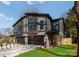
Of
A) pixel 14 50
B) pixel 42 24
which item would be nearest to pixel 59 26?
pixel 42 24

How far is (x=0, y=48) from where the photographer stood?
3008mm

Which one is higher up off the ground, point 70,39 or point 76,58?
point 70,39

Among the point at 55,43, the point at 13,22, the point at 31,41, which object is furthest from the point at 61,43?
the point at 13,22

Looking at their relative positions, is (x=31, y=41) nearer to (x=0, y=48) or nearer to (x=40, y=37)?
(x=40, y=37)

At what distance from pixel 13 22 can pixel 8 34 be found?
128mm

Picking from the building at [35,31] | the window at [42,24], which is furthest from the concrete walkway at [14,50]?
the window at [42,24]

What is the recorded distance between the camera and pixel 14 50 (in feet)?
9.93

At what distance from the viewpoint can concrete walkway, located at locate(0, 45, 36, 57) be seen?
9.84ft

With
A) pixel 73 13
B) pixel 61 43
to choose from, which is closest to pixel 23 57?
pixel 61 43

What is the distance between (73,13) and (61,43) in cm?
32

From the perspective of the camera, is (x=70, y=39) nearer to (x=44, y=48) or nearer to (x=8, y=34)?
(x=44, y=48)

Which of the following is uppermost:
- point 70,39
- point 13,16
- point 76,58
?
point 13,16

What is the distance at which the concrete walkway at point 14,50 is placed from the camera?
2998 mm

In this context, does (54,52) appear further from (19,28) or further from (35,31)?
(19,28)
